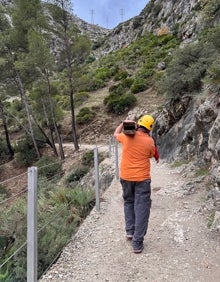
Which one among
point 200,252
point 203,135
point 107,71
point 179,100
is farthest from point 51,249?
point 107,71

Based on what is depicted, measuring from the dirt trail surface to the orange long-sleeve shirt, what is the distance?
41.5 inches

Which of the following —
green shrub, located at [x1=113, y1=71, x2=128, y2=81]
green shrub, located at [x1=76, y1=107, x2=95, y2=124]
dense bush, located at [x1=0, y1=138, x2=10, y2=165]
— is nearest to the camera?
dense bush, located at [x1=0, y1=138, x2=10, y2=165]

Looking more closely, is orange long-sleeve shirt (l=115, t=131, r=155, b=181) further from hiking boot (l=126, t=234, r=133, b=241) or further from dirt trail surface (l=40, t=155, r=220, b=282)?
dirt trail surface (l=40, t=155, r=220, b=282)

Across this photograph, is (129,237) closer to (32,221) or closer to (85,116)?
(32,221)

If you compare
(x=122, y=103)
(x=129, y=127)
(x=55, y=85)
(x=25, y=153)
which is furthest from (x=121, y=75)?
(x=129, y=127)

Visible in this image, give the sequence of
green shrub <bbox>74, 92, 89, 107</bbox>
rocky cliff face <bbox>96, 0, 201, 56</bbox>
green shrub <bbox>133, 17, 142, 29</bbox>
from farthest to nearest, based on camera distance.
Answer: green shrub <bbox>133, 17, 142, 29</bbox>, rocky cliff face <bbox>96, 0, 201, 56</bbox>, green shrub <bbox>74, 92, 89, 107</bbox>

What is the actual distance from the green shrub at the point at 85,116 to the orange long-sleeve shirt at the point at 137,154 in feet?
80.6

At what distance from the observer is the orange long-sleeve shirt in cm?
517

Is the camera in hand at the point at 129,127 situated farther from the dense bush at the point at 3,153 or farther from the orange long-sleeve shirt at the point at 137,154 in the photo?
the dense bush at the point at 3,153

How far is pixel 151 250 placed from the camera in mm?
5199

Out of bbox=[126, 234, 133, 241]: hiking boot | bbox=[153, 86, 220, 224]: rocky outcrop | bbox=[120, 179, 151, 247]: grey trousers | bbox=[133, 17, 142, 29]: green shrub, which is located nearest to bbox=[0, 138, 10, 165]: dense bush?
bbox=[153, 86, 220, 224]: rocky outcrop

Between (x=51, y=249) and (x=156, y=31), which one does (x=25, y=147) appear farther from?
(x=156, y=31)

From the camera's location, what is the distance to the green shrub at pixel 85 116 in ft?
97.4

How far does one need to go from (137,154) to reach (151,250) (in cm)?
135
